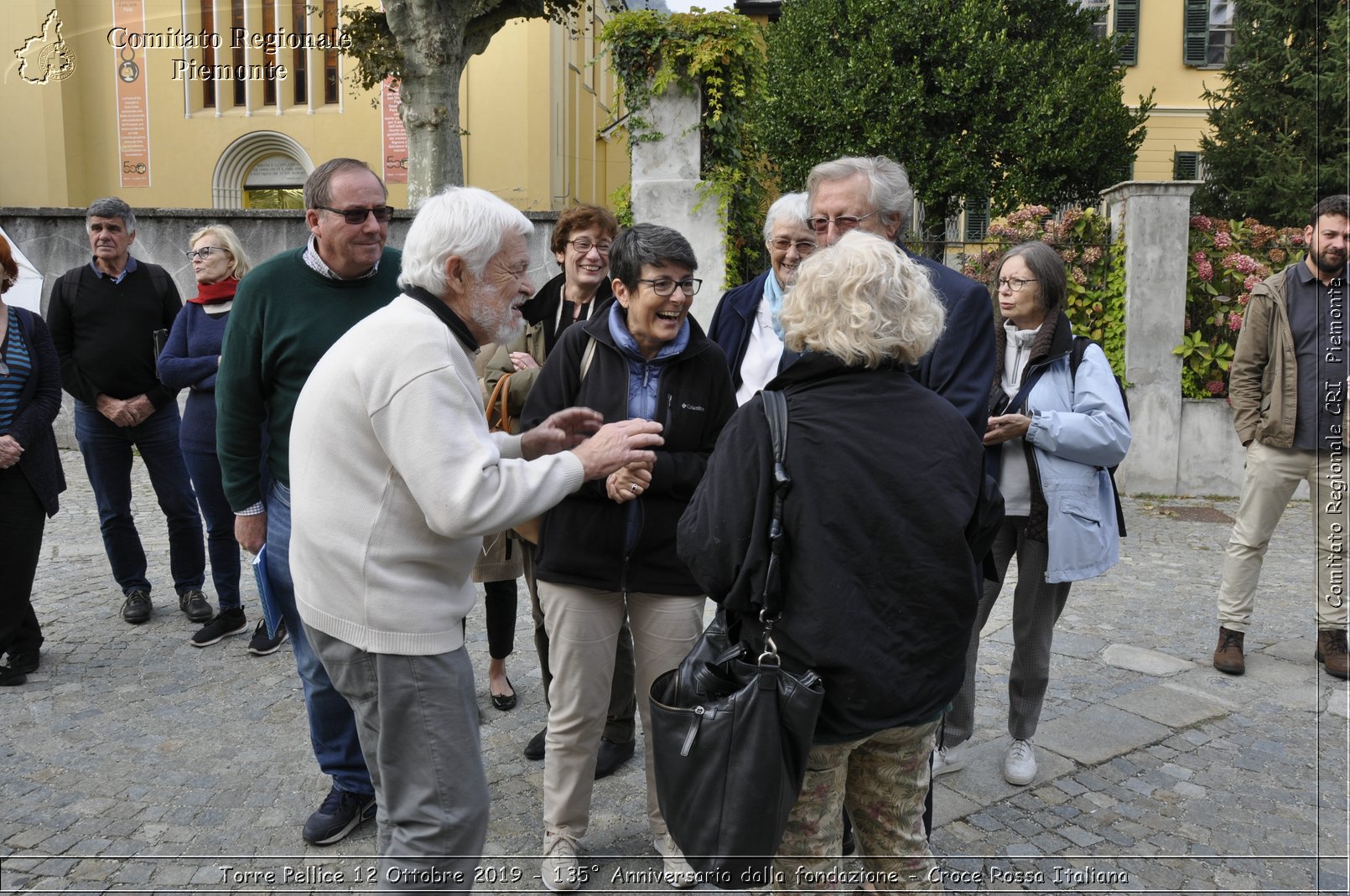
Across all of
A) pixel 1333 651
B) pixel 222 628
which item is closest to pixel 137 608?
pixel 222 628

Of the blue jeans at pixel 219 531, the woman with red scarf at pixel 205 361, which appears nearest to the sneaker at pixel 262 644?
the woman with red scarf at pixel 205 361

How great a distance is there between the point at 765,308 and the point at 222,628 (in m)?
3.57

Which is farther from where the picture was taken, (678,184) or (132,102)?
(132,102)

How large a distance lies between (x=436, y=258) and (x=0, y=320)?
374 cm

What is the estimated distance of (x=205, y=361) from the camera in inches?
210

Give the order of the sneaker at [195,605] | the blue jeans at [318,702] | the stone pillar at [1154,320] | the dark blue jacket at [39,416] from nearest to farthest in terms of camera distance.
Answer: the blue jeans at [318,702], the dark blue jacket at [39,416], the sneaker at [195,605], the stone pillar at [1154,320]

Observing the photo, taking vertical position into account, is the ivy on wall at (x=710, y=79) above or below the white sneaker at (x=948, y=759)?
above

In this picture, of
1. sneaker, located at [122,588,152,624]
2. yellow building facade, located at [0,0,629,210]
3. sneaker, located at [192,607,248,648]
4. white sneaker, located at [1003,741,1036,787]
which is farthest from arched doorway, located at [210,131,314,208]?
white sneaker, located at [1003,741,1036,787]

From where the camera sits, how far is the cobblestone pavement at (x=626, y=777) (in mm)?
3340

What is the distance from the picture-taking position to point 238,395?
3.50m

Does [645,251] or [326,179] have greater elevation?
[326,179]

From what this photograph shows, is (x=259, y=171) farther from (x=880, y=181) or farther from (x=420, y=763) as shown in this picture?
(x=420, y=763)

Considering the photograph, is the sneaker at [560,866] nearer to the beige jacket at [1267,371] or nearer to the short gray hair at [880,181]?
the short gray hair at [880,181]

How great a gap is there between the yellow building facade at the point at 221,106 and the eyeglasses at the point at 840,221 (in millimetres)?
20723
